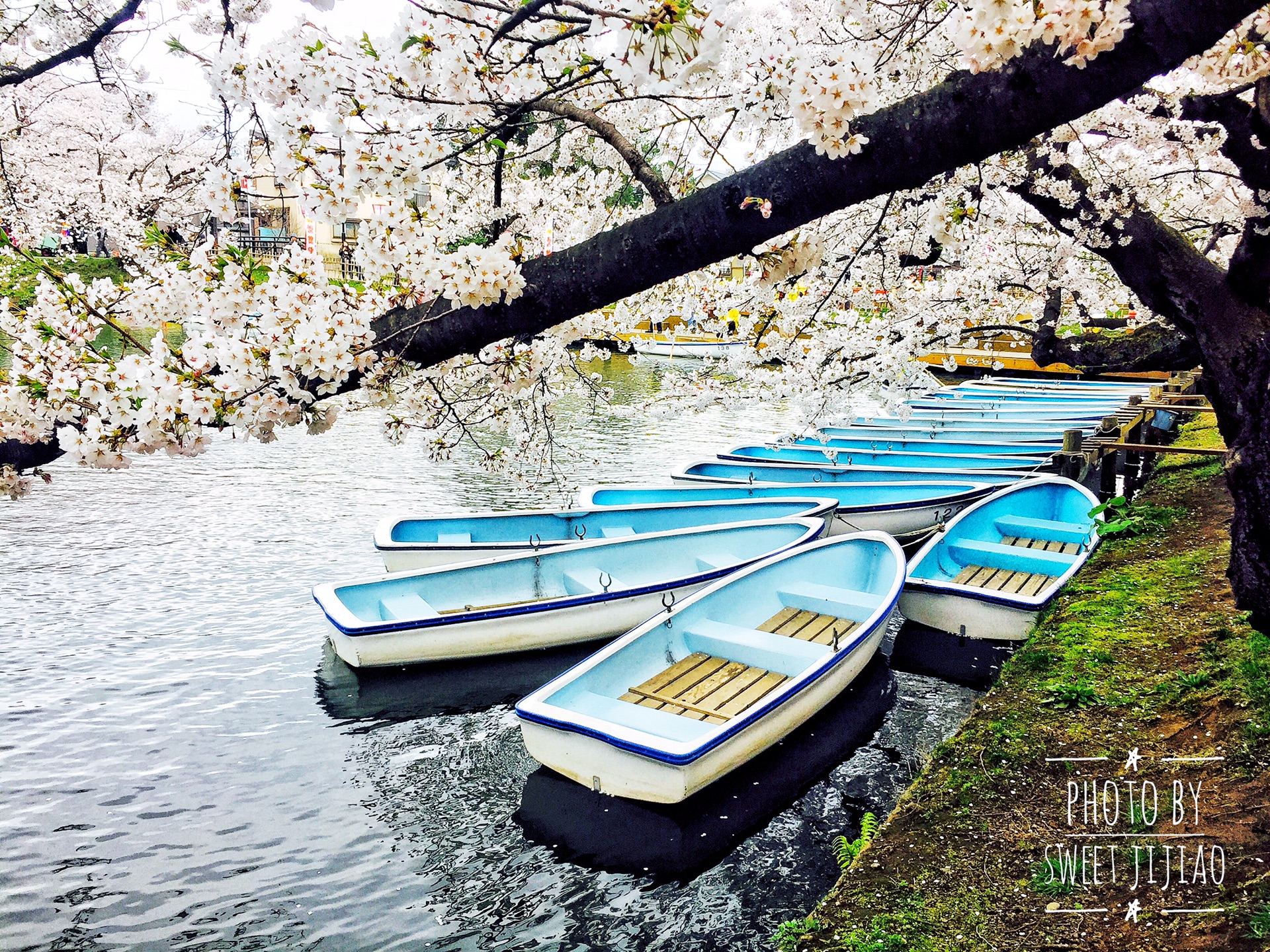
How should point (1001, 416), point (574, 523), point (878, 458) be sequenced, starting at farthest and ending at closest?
point (1001, 416) < point (878, 458) < point (574, 523)

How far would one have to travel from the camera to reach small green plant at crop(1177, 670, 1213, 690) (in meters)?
5.09

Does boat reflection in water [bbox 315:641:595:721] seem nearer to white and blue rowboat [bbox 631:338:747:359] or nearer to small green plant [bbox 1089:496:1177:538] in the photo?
white and blue rowboat [bbox 631:338:747:359]

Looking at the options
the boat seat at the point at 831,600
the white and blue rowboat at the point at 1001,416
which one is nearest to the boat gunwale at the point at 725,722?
the boat seat at the point at 831,600

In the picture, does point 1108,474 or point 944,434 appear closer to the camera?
point 1108,474

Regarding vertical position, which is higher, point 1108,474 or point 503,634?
point 1108,474

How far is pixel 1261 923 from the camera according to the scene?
3150 millimetres

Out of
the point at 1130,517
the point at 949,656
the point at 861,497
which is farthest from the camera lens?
the point at 861,497

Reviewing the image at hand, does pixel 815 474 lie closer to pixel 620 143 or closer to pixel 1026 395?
pixel 620 143

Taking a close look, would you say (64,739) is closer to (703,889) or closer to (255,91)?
(703,889)

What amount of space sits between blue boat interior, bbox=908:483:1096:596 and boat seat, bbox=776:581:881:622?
0.82 metres

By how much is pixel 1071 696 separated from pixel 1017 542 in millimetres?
5299

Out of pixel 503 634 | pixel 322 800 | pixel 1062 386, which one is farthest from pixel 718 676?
pixel 1062 386

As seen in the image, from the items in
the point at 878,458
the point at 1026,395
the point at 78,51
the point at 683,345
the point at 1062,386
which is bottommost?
the point at 878,458

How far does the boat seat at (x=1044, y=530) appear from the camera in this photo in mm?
10016
